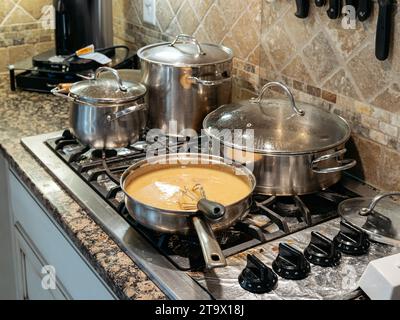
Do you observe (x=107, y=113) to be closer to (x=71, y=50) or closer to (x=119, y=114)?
(x=119, y=114)

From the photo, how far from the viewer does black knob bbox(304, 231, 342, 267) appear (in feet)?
3.22

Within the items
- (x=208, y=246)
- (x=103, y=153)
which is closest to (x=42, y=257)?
(x=103, y=153)

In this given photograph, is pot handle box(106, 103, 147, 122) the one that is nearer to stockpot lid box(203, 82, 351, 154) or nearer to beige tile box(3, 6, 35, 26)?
stockpot lid box(203, 82, 351, 154)

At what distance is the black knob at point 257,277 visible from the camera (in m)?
0.91

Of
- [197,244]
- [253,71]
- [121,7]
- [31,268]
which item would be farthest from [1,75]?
[197,244]

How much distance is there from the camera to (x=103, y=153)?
1.39m

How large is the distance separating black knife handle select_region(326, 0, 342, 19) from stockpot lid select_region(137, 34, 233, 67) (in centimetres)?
29

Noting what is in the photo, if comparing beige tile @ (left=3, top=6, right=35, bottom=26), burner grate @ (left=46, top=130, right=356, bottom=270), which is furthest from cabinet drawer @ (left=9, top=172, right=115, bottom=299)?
beige tile @ (left=3, top=6, right=35, bottom=26)

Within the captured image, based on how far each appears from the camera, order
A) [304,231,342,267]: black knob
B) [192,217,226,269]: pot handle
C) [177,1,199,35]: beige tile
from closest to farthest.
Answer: [192,217,226,269]: pot handle → [304,231,342,267]: black knob → [177,1,199,35]: beige tile

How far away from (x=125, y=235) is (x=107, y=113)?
378 mm

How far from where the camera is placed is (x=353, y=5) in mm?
1198

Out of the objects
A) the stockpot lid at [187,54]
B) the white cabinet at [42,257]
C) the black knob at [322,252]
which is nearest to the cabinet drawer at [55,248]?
the white cabinet at [42,257]

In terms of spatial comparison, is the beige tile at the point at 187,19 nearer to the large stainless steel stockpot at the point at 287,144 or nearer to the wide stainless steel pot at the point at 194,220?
the large stainless steel stockpot at the point at 287,144
